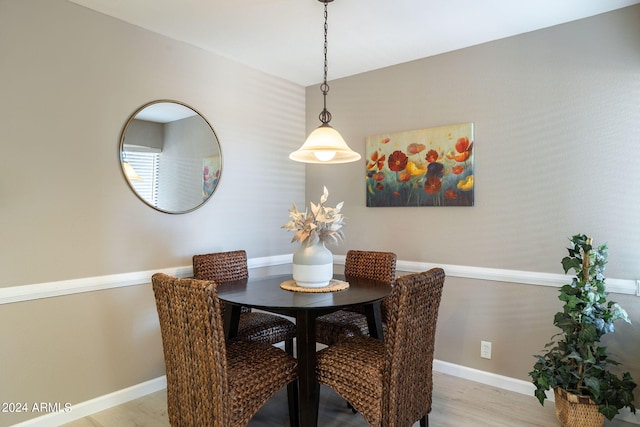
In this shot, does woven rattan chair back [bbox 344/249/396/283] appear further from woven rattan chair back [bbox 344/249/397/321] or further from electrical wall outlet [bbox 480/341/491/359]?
electrical wall outlet [bbox 480/341/491/359]

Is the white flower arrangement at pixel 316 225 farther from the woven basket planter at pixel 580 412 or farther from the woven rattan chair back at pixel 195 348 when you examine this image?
the woven basket planter at pixel 580 412

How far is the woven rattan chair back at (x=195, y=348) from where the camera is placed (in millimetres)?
1586

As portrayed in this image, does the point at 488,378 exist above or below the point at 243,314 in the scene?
below

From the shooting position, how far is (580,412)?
6.93ft

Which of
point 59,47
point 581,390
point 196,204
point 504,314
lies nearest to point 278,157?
point 196,204

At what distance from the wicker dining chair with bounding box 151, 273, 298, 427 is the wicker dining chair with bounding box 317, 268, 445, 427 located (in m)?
0.34

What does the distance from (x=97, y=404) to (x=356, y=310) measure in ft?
5.82

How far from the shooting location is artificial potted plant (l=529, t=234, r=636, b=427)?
208cm

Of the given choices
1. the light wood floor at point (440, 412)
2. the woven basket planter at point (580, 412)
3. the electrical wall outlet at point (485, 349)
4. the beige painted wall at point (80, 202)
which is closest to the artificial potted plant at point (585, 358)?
the woven basket planter at point (580, 412)

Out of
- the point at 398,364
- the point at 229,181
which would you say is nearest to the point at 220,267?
the point at 229,181

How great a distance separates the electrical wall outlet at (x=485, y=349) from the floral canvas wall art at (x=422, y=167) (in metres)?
1.04

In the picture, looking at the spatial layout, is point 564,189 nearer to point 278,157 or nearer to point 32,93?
point 278,157

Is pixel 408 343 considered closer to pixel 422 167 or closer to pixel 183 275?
pixel 422 167

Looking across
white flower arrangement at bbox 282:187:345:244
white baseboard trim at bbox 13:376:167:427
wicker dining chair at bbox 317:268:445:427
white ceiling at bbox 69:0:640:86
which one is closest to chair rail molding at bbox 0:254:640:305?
white baseboard trim at bbox 13:376:167:427
